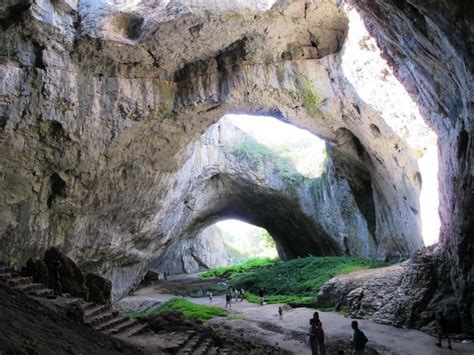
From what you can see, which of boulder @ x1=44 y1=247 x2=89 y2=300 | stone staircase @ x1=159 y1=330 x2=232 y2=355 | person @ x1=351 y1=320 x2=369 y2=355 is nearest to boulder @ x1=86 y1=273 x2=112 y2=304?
boulder @ x1=44 y1=247 x2=89 y2=300

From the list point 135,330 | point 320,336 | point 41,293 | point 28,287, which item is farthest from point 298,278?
point 28,287

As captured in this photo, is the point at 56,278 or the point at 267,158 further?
the point at 267,158

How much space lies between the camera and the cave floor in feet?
36.6

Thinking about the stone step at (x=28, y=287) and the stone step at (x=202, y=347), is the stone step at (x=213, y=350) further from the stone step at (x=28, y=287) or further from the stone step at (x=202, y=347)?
the stone step at (x=28, y=287)

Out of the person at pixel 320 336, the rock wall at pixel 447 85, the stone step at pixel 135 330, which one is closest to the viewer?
the rock wall at pixel 447 85

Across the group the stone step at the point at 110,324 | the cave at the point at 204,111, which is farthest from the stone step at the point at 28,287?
the cave at the point at 204,111

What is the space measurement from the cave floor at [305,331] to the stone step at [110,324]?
4.61 metres

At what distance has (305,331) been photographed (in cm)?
1417

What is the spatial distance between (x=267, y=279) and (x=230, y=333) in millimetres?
12548

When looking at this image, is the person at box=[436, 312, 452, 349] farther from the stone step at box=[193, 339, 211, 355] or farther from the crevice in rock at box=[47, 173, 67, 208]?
the crevice in rock at box=[47, 173, 67, 208]

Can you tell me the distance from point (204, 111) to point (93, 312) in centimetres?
1062

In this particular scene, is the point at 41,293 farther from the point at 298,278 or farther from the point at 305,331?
the point at 298,278

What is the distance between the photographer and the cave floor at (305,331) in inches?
439

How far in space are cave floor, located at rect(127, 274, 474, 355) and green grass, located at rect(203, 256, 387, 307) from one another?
1894 mm
